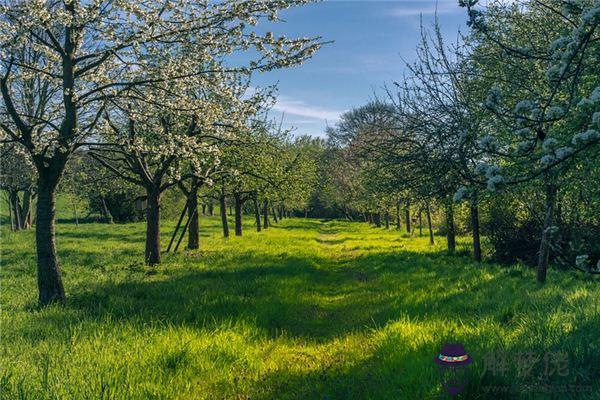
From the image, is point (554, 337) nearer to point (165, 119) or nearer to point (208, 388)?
point (208, 388)

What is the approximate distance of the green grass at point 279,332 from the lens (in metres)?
5.08

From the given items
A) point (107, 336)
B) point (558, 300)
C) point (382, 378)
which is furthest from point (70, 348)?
point (558, 300)

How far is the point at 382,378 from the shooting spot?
5.54m

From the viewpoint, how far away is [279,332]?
8.41 meters

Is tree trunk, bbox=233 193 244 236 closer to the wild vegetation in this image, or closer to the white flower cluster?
the wild vegetation

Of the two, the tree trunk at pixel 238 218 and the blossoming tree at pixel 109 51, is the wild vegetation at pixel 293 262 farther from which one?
the tree trunk at pixel 238 218

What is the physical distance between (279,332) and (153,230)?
973 cm

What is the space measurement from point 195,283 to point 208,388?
6365 millimetres

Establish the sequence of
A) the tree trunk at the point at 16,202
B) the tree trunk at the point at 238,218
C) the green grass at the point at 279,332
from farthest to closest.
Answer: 1. the tree trunk at the point at 16,202
2. the tree trunk at the point at 238,218
3. the green grass at the point at 279,332

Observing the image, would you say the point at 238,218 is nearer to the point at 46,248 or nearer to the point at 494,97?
the point at 46,248

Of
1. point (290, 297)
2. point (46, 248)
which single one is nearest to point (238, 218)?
point (290, 297)

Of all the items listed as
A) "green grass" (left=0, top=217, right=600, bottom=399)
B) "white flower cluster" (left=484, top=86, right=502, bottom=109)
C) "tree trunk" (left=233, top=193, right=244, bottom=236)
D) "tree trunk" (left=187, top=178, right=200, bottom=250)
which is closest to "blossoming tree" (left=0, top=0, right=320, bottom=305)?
"green grass" (left=0, top=217, right=600, bottom=399)

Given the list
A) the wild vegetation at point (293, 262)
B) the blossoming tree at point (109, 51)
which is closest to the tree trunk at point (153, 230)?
the wild vegetation at point (293, 262)

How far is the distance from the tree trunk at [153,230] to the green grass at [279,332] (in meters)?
2.76
